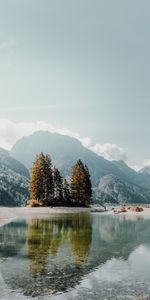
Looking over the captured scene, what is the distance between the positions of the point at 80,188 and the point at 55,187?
8.67m

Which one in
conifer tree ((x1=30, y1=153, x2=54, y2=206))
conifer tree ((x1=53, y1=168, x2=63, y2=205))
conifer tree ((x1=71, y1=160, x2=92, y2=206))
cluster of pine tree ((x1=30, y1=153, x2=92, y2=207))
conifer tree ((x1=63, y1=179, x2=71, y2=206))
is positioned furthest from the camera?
conifer tree ((x1=71, y1=160, x2=92, y2=206))

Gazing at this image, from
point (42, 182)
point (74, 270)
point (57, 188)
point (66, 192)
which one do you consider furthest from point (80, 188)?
point (74, 270)

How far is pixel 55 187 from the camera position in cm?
12862

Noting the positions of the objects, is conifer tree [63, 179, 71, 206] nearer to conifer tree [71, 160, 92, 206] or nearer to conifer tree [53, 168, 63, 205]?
conifer tree [53, 168, 63, 205]

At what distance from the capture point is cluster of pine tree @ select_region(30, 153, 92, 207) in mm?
121062

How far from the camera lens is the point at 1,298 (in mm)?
17062

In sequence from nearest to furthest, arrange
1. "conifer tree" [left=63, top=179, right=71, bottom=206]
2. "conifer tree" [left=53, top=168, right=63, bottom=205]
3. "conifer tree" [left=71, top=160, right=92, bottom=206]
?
1. "conifer tree" [left=53, top=168, right=63, bottom=205]
2. "conifer tree" [left=63, top=179, right=71, bottom=206]
3. "conifer tree" [left=71, top=160, right=92, bottom=206]

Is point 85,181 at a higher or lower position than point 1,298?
higher

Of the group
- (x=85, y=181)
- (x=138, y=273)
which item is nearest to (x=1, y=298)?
(x=138, y=273)

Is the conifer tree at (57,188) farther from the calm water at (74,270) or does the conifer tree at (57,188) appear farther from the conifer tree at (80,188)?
the calm water at (74,270)

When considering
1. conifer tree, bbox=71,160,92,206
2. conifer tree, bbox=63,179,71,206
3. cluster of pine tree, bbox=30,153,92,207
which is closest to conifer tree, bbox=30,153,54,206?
cluster of pine tree, bbox=30,153,92,207

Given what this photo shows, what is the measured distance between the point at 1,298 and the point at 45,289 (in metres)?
2.45

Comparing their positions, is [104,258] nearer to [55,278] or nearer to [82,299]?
[55,278]

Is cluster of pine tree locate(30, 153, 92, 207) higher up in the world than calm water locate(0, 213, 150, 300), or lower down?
higher up
